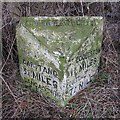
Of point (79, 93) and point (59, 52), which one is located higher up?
point (59, 52)

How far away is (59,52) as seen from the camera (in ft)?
6.61

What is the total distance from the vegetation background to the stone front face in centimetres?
8

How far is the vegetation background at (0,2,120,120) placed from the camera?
214cm

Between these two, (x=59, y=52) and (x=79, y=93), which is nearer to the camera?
(x=59, y=52)

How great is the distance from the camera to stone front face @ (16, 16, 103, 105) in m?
2.04

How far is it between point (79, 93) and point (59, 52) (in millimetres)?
387

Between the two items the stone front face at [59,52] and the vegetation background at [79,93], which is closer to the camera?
the stone front face at [59,52]

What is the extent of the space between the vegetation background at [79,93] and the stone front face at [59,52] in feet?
0.26

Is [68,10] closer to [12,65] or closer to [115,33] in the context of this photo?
[115,33]

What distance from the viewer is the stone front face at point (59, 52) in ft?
6.70

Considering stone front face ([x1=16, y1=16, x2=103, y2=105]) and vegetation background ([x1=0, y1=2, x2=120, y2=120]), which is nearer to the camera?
stone front face ([x1=16, y1=16, x2=103, y2=105])

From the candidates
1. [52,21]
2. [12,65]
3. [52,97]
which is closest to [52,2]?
[52,21]

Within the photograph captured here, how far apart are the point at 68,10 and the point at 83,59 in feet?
1.97

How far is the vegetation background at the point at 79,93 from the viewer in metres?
2.14
